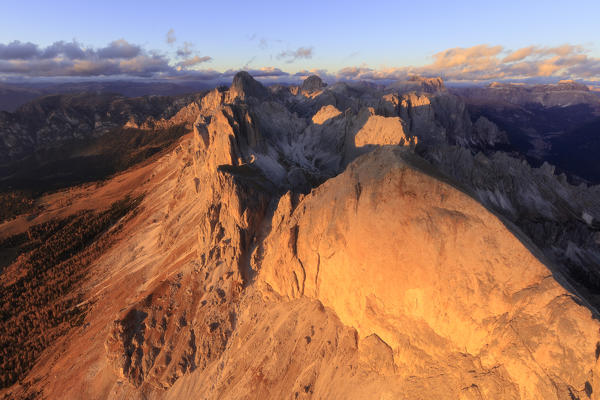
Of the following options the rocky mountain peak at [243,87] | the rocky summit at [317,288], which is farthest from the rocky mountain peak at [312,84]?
the rocky summit at [317,288]

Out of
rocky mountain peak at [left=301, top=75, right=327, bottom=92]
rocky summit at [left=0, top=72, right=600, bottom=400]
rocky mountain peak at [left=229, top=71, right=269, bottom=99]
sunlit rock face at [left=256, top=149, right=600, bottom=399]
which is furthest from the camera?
rocky mountain peak at [left=301, top=75, right=327, bottom=92]

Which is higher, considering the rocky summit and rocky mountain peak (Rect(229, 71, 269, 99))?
rocky mountain peak (Rect(229, 71, 269, 99))

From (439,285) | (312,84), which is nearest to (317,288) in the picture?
(439,285)

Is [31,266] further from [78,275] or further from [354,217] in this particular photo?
[354,217]

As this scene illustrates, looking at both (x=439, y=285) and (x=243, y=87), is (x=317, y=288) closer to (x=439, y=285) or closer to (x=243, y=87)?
(x=439, y=285)

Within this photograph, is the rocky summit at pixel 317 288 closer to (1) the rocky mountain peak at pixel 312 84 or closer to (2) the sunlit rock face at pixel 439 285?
(2) the sunlit rock face at pixel 439 285

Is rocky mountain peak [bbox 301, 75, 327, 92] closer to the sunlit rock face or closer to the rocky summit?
the rocky summit

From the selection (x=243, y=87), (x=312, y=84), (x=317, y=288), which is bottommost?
(x=317, y=288)

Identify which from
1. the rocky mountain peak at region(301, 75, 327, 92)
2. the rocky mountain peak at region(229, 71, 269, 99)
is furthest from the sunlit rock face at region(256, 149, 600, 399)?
the rocky mountain peak at region(301, 75, 327, 92)

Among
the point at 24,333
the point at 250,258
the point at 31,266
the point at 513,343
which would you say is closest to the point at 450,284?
the point at 513,343
